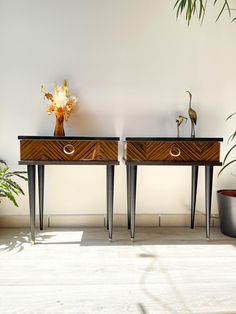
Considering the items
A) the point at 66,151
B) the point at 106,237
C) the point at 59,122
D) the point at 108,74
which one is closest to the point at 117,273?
the point at 106,237

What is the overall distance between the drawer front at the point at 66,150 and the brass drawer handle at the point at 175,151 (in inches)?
12.0

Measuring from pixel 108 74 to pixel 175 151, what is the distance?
69 cm

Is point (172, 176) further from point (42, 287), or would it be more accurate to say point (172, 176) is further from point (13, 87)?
point (13, 87)

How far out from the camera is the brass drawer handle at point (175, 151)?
1395 millimetres

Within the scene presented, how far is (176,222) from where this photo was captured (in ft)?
5.82

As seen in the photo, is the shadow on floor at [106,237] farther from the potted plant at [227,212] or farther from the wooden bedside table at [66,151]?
the wooden bedside table at [66,151]

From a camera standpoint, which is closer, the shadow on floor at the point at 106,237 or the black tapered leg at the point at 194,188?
the shadow on floor at the point at 106,237

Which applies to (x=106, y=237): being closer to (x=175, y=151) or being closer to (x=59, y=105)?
(x=175, y=151)

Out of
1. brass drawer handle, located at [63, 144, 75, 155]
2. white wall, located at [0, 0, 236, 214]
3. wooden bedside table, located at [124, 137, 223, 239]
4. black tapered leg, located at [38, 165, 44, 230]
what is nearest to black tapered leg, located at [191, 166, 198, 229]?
white wall, located at [0, 0, 236, 214]

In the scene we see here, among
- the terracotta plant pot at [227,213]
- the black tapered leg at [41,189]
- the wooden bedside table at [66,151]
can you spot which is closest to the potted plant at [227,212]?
the terracotta plant pot at [227,213]

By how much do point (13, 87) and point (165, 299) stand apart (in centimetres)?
146

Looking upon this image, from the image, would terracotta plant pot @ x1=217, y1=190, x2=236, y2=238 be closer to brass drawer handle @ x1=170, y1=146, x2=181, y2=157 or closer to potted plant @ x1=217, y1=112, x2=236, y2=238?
potted plant @ x1=217, y1=112, x2=236, y2=238

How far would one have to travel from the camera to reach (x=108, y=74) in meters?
1.70

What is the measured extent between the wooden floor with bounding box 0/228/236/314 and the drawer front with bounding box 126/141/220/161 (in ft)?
1.58
